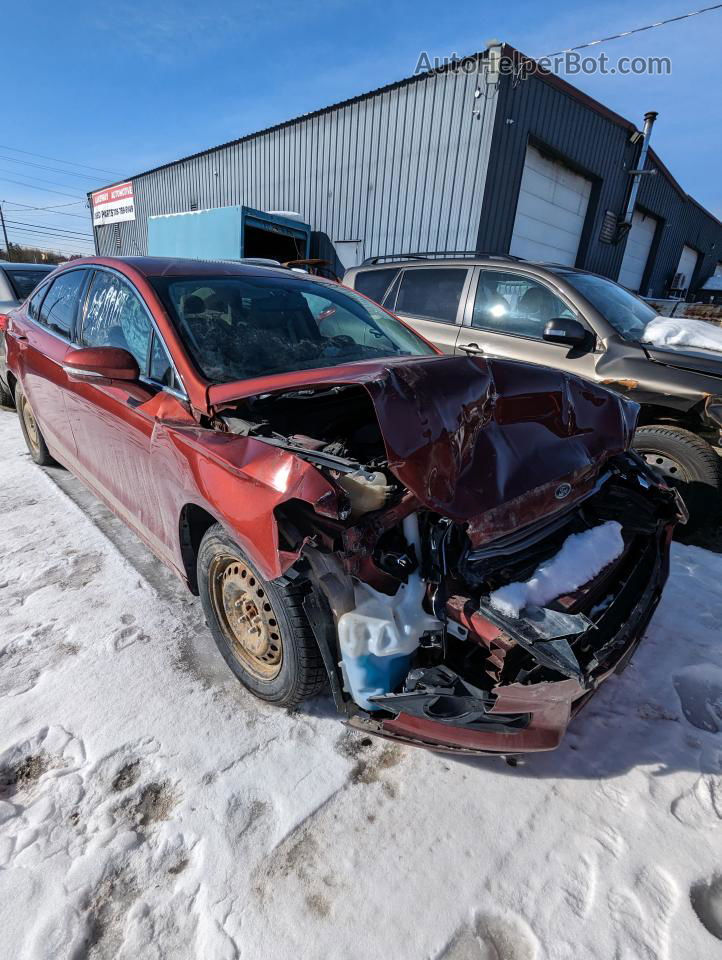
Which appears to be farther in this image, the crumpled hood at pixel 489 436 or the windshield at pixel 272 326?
the windshield at pixel 272 326

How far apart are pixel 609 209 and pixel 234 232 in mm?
9833

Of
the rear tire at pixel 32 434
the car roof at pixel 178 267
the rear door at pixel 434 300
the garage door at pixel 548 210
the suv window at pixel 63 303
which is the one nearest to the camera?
the car roof at pixel 178 267

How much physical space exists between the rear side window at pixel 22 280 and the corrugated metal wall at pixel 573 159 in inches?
317

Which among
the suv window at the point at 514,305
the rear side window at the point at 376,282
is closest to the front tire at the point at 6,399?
the rear side window at the point at 376,282

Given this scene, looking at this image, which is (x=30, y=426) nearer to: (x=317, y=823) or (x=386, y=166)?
(x=317, y=823)

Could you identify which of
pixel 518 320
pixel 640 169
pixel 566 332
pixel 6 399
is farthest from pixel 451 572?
pixel 640 169

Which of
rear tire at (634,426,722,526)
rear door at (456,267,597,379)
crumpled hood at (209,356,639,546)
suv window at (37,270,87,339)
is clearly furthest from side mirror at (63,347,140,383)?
rear tire at (634,426,722,526)

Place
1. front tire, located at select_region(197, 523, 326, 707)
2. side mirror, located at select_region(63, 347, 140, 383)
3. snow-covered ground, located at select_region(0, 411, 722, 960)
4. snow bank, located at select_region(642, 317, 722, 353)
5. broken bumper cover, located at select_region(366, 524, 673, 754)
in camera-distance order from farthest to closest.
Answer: snow bank, located at select_region(642, 317, 722, 353)
side mirror, located at select_region(63, 347, 140, 383)
front tire, located at select_region(197, 523, 326, 707)
broken bumper cover, located at select_region(366, 524, 673, 754)
snow-covered ground, located at select_region(0, 411, 722, 960)

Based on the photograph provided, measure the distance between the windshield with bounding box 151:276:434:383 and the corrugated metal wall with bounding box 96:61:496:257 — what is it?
28.0ft

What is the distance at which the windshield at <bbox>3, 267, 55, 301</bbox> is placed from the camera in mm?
6410

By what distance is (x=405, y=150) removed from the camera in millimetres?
10898

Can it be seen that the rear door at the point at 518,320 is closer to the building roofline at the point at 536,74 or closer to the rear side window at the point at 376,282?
the rear side window at the point at 376,282

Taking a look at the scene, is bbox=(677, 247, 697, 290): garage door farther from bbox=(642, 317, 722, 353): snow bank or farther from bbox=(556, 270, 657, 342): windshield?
bbox=(642, 317, 722, 353): snow bank

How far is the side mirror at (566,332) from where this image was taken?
142 inches
